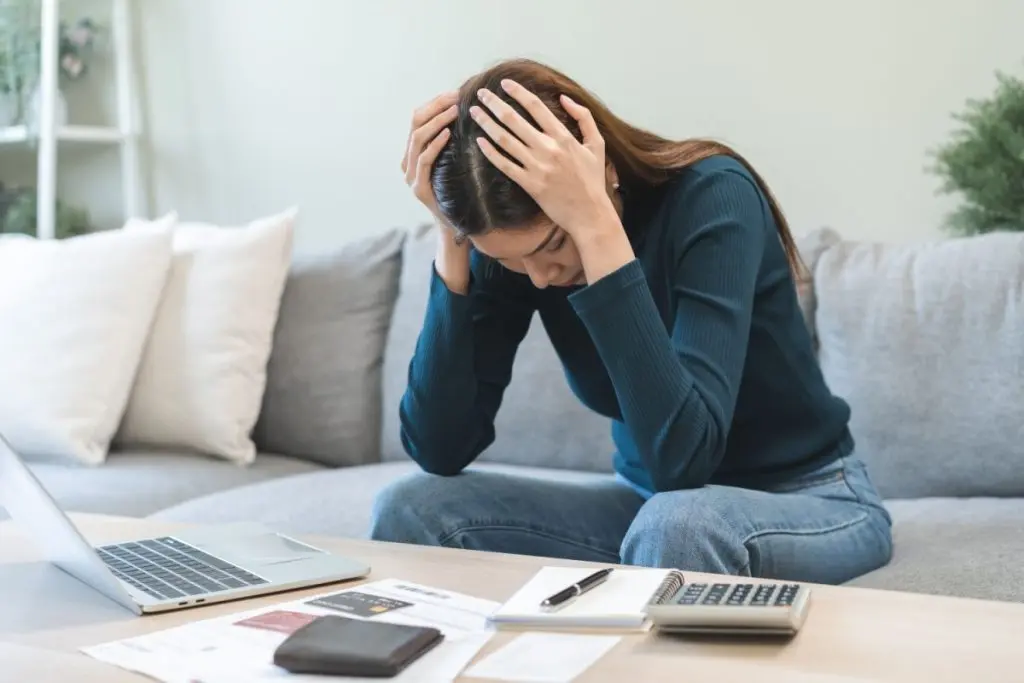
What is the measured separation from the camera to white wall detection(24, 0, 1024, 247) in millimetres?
2164

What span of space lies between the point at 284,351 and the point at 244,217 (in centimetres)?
78

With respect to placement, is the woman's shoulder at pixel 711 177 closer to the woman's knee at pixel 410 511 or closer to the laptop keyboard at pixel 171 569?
the woman's knee at pixel 410 511

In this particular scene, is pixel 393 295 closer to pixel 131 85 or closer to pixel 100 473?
pixel 100 473

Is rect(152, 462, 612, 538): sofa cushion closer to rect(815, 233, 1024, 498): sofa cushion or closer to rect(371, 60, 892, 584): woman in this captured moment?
rect(371, 60, 892, 584): woman

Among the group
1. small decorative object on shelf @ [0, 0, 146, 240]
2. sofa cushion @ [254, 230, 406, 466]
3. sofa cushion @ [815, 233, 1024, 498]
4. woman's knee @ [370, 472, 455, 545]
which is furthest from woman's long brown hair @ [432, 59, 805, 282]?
small decorative object on shelf @ [0, 0, 146, 240]

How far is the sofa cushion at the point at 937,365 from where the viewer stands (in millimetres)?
1683

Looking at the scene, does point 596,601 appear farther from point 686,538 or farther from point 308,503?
point 308,503

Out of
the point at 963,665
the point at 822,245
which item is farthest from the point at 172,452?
the point at 963,665

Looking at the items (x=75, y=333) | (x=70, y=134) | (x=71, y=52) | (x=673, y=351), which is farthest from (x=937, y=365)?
(x=71, y=52)

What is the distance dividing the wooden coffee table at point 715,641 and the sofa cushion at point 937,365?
2.82 feet

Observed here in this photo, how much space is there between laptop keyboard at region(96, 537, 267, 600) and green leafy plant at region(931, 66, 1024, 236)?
1.41 meters

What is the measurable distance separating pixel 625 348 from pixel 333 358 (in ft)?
4.19

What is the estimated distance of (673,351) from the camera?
1182mm

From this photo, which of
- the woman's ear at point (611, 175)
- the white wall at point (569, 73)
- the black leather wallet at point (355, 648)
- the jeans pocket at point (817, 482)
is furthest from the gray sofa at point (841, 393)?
the black leather wallet at point (355, 648)
